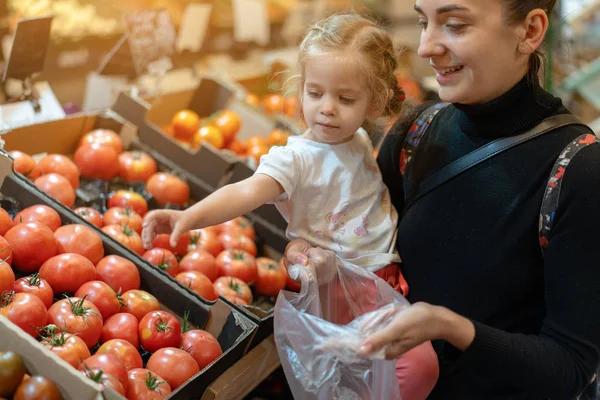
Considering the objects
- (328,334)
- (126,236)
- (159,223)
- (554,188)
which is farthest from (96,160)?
(554,188)

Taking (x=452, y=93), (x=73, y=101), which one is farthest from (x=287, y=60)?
(x=452, y=93)

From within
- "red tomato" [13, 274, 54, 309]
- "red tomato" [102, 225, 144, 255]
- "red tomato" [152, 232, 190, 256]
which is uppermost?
"red tomato" [13, 274, 54, 309]

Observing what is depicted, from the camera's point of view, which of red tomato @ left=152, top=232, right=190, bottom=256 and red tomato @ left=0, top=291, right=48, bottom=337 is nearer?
red tomato @ left=0, top=291, right=48, bottom=337

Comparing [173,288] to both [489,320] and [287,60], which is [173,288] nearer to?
[489,320]

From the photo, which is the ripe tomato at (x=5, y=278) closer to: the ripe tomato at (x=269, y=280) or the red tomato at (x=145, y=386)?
the red tomato at (x=145, y=386)

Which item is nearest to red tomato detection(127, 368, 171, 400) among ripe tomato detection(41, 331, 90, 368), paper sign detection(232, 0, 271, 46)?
ripe tomato detection(41, 331, 90, 368)

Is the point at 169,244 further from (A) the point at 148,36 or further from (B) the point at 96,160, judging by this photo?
(A) the point at 148,36

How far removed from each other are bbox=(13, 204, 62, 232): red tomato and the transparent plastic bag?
0.75 metres

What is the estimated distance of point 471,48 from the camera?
4.46 ft

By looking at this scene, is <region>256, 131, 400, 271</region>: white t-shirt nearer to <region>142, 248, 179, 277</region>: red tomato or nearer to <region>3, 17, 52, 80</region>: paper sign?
<region>142, 248, 179, 277</region>: red tomato

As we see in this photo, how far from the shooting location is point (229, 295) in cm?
202

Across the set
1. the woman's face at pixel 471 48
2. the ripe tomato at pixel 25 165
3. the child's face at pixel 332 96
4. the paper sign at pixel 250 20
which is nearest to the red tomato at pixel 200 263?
the ripe tomato at pixel 25 165

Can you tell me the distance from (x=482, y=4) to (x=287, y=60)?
2.71 meters

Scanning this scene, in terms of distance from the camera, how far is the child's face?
5.01 ft
